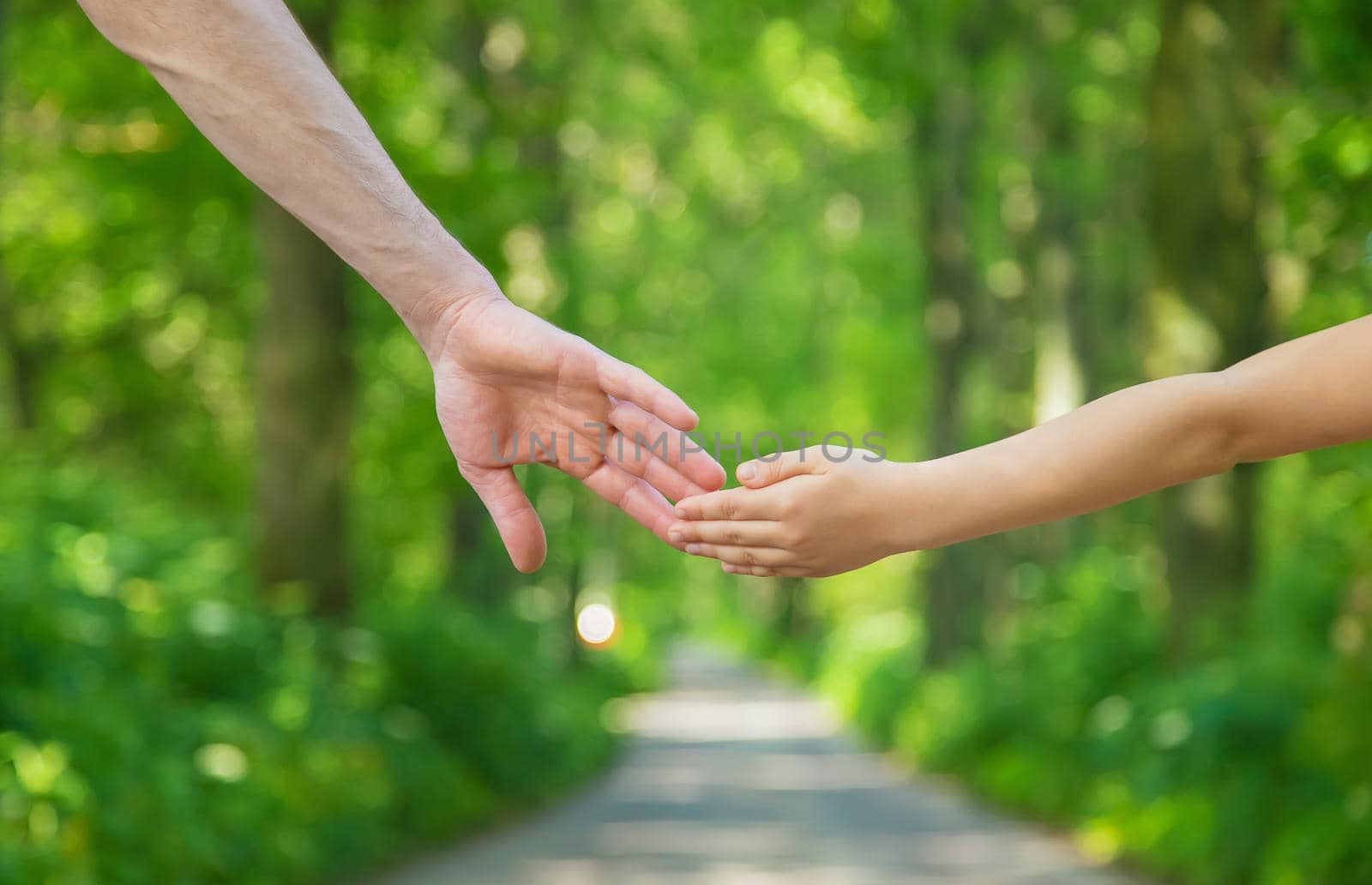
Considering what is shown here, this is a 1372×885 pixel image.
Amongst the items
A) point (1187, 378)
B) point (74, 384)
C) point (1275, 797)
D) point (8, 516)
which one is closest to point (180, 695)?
point (8, 516)

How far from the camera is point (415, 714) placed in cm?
1434

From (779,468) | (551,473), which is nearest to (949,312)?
(551,473)

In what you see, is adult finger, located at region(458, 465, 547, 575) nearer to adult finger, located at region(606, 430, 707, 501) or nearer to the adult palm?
the adult palm

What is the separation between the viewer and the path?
443 inches

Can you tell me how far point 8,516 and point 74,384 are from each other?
10798 millimetres

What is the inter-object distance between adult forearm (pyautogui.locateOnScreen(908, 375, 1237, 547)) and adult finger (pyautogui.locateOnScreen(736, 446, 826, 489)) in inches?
7.1

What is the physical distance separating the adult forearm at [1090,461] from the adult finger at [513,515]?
69cm

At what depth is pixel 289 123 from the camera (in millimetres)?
2727

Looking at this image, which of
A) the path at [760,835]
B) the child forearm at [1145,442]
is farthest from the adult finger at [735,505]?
the path at [760,835]

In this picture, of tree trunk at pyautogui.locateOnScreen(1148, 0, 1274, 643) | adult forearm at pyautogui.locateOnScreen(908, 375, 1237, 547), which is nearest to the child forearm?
adult forearm at pyautogui.locateOnScreen(908, 375, 1237, 547)

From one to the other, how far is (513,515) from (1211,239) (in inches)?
386

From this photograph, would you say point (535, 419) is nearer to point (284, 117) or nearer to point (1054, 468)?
point (284, 117)

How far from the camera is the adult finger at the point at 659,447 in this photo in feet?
9.16

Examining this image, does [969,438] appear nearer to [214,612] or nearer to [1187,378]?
[214,612]
